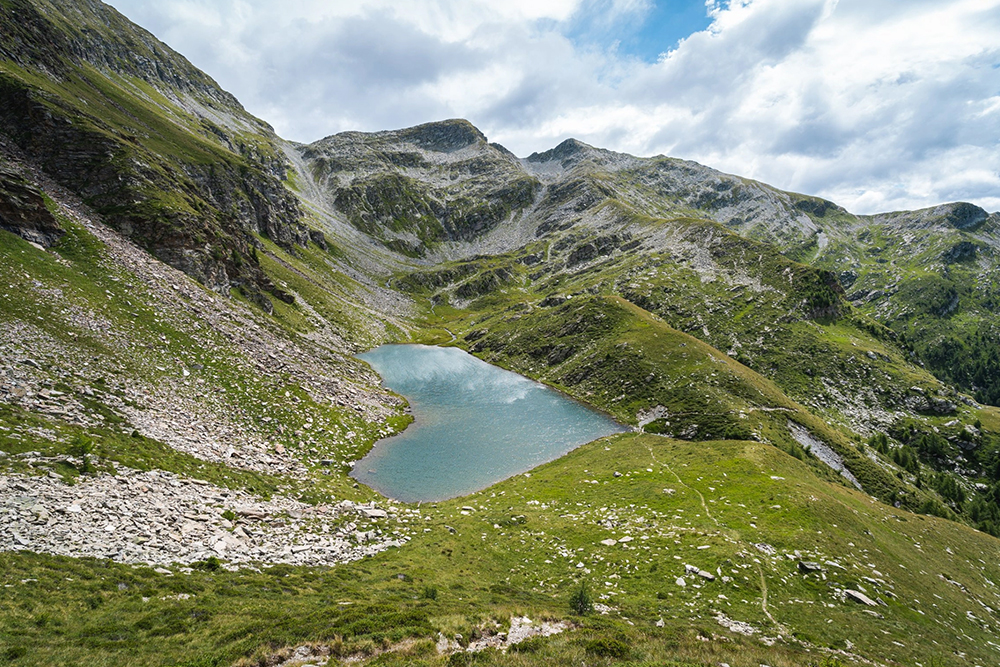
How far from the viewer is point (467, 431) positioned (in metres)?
59.2

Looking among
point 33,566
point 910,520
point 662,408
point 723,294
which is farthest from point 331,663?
point 723,294

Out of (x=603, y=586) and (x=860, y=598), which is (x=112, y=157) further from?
(x=860, y=598)

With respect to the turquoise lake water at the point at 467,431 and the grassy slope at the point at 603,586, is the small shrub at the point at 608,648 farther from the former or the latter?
the turquoise lake water at the point at 467,431

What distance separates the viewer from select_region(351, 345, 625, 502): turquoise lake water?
141ft

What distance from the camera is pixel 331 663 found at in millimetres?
12852

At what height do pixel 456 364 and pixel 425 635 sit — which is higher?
pixel 456 364

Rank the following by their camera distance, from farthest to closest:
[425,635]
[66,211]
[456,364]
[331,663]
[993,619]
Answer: [456,364] → [66,211] → [993,619] → [425,635] → [331,663]

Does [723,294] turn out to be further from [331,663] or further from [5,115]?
[5,115]

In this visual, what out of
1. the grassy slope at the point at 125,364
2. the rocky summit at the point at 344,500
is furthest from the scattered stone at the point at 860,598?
the grassy slope at the point at 125,364

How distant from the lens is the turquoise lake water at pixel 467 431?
42875 millimetres

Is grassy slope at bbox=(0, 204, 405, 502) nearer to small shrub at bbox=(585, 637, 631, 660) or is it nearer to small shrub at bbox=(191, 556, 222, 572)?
small shrub at bbox=(191, 556, 222, 572)

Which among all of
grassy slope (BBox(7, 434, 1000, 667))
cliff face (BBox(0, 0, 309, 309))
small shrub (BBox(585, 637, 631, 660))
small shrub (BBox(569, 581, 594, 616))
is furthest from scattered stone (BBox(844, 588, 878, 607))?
cliff face (BBox(0, 0, 309, 309))

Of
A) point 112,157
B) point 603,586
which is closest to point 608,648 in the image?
point 603,586

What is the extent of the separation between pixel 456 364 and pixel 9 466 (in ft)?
297
